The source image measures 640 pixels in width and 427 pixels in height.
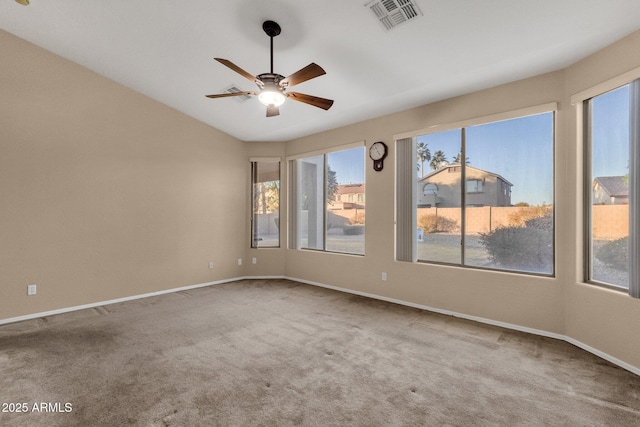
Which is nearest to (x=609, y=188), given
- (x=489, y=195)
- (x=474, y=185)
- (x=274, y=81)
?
(x=489, y=195)

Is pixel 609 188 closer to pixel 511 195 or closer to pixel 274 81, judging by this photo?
pixel 511 195

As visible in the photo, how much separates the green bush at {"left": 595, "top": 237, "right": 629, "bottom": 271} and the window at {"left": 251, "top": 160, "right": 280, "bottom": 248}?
4995mm

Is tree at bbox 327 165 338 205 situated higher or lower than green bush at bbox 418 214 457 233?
higher

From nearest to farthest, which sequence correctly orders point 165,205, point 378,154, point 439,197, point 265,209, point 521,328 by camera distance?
1. point 521,328
2. point 439,197
3. point 378,154
4. point 165,205
5. point 265,209

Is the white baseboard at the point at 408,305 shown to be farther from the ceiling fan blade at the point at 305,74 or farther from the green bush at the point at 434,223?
the ceiling fan blade at the point at 305,74

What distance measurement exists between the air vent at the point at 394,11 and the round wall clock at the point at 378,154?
2129mm

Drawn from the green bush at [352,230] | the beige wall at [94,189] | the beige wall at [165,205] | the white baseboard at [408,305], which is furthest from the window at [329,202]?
the beige wall at [94,189]

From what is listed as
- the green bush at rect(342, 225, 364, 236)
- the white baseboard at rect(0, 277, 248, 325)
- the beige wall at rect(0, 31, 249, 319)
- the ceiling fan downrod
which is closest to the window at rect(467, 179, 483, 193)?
the green bush at rect(342, 225, 364, 236)

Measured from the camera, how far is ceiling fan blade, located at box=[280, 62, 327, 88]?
2641 mm

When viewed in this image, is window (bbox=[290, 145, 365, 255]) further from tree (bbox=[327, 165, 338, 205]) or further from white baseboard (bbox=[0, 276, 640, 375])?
white baseboard (bbox=[0, 276, 640, 375])

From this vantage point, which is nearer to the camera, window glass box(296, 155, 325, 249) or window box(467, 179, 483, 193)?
window box(467, 179, 483, 193)

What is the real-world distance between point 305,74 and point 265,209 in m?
4.03

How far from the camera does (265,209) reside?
649 centimetres

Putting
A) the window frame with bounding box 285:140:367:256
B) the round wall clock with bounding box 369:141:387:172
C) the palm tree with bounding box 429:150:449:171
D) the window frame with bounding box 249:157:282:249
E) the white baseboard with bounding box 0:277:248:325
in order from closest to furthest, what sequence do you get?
the white baseboard with bounding box 0:277:248:325 → the palm tree with bounding box 429:150:449:171 → the round wall clock with bounding box 369:141:387:172 → the window frame with bounding box 285:140:367:256 → the window frame with bounding box 249:157:282:249
